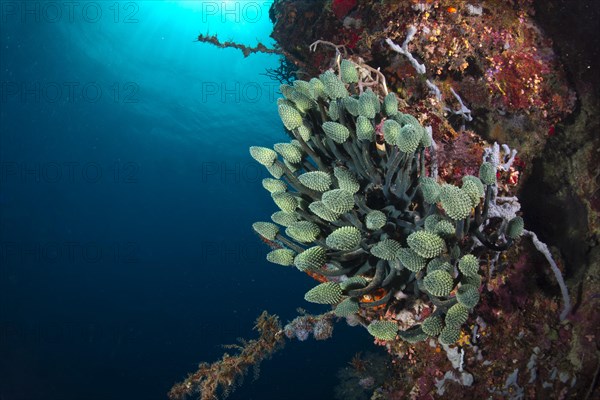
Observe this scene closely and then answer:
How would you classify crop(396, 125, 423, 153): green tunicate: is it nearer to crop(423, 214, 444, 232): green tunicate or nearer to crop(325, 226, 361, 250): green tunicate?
crop(423, 214, 444, 232): green tunicate

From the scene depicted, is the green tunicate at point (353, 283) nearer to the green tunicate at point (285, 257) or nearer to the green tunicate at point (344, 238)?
the green tunicate at point (344, 238)

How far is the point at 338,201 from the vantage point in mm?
2436

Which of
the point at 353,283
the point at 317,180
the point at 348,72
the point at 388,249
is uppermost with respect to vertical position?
the point at 348,72

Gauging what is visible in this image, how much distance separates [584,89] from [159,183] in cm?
3553

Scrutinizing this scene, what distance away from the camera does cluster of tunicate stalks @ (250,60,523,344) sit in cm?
220

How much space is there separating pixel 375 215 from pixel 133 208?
112ft

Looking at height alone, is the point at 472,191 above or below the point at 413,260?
above

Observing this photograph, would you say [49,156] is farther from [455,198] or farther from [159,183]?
[455,198]

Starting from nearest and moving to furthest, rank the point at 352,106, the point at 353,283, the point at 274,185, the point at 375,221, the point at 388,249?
1. the point at 388,249
2. the point at 375,221
3. the point at 353,283
4. the point at 352,106
5. the point at 274,185

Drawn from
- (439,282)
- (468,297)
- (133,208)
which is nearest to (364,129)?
(439,282)

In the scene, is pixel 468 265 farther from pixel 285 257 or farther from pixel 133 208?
pixel 133 208

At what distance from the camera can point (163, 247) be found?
2938 centimetres

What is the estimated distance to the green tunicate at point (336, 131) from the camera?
9.16ft

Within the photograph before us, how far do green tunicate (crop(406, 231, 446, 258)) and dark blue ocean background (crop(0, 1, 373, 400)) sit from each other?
1545 centimetres
